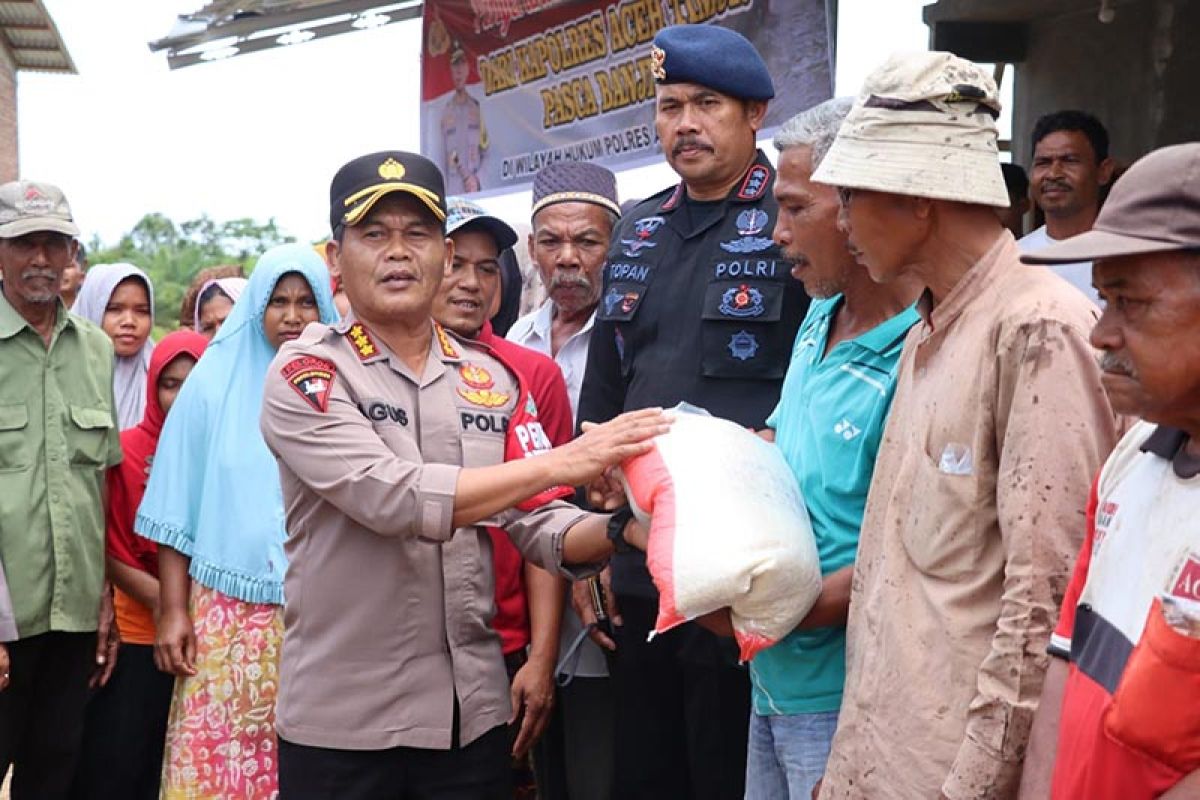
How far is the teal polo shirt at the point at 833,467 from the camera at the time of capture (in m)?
2.88

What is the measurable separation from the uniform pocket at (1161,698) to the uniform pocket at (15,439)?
12.4 ft

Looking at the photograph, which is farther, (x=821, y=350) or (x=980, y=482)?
(x=821, y=350)

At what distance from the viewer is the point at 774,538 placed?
2.65 m

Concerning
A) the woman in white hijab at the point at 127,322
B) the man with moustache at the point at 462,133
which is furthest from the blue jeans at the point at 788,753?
the man with moustache at the point at 462,133

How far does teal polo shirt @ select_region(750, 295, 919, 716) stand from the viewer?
9.44 ft

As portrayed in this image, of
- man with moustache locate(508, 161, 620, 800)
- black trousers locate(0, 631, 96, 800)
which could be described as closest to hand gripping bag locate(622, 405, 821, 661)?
man with moustache locate(508, 161, 620, 800)

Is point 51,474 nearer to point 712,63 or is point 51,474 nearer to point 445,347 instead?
point 445,347

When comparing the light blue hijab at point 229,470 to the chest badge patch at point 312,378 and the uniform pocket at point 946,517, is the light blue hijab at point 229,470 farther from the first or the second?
the uniform pocket at point 946,517

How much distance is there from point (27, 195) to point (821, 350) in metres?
2.97

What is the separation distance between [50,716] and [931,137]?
3.59 m

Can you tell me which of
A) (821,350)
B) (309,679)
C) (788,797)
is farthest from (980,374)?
(309,679)

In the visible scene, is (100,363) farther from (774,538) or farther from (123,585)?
(774,538)

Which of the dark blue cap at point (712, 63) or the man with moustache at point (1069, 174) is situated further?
the man with moustache at point (1069, 174)

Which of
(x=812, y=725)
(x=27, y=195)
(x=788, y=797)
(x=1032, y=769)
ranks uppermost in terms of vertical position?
(x=27, y=195)
